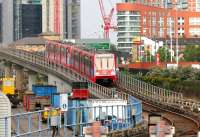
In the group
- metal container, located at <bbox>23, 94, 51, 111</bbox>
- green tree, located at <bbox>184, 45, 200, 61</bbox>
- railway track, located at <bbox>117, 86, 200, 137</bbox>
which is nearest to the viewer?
railway track, located at <bbox>117, 86, 200, 137</bbox>

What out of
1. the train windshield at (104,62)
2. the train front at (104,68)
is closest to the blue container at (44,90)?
the train front at (104,68)

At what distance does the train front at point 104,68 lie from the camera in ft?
203

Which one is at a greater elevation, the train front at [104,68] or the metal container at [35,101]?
the train front at [104,68]

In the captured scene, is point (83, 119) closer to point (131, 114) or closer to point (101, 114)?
point (101, 114)

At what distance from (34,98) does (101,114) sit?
969 inches

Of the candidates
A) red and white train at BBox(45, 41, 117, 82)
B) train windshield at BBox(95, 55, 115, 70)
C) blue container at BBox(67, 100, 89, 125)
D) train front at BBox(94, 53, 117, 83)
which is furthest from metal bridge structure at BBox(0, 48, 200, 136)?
blue container at BBox(67, 100, 89, 125)

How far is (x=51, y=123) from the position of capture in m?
23.7

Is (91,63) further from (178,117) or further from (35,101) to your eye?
(178,117)

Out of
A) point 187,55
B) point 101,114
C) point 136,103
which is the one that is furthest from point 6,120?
point 187,55

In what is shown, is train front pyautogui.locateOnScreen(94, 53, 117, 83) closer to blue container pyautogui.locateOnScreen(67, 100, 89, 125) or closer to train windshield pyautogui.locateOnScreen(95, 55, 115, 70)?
train windshield pyautogui.locateOnScreen(95, 55, 115, 70)

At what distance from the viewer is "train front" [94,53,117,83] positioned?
6194 cm

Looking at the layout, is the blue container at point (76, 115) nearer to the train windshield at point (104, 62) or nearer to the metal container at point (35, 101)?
the metal container at point (35, 101)

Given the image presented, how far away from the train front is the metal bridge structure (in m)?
1.16

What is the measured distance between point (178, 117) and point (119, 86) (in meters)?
21.5
